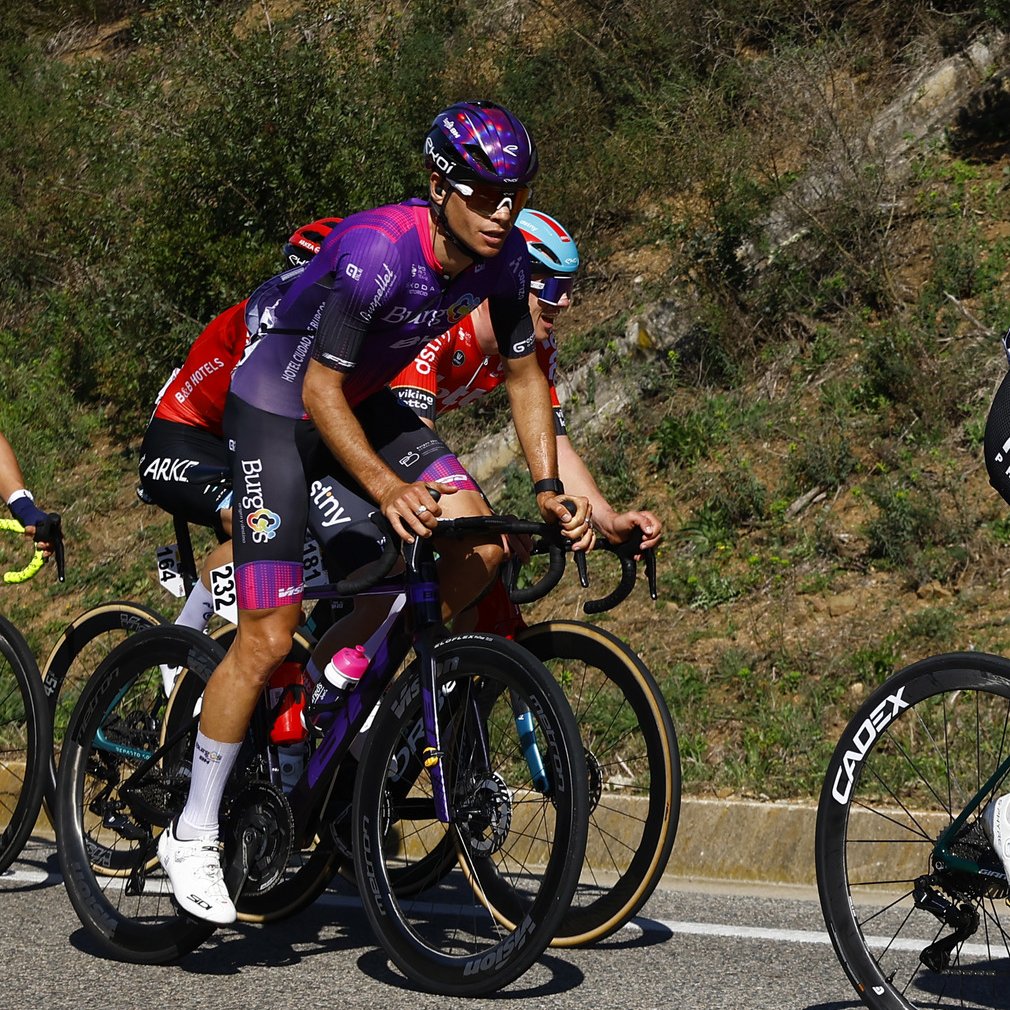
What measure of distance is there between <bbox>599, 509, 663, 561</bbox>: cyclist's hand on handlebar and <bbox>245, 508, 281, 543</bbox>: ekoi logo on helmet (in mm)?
1010

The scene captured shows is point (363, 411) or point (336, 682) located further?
point (363, 411)

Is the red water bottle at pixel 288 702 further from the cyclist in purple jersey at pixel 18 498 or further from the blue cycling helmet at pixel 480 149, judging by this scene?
the blue cycling helmet at pixel 480 149

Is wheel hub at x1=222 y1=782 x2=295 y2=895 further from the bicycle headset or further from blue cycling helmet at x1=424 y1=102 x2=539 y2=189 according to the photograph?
blue cycling helmet at x1=424 y1=102 x2=539 y2=189

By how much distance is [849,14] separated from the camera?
14.6 m

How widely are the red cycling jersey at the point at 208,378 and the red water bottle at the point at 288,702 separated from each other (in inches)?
53.9

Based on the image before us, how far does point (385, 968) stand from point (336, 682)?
33.3 inches

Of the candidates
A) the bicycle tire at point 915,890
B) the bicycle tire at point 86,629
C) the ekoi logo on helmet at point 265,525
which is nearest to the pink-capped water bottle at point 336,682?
the ekoi logo on helmet at point 265,525

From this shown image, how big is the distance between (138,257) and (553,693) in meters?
11.0

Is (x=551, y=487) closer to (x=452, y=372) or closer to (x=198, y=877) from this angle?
(x=452, y=372)

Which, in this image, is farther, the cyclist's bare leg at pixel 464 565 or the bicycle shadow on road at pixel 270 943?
the bicycle shadow on road at pixel 270 943

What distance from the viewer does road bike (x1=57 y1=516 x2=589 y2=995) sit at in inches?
159

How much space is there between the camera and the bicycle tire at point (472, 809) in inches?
152

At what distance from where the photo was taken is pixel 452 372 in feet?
18.6

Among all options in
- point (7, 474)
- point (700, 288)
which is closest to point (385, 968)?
point (7, 474)
